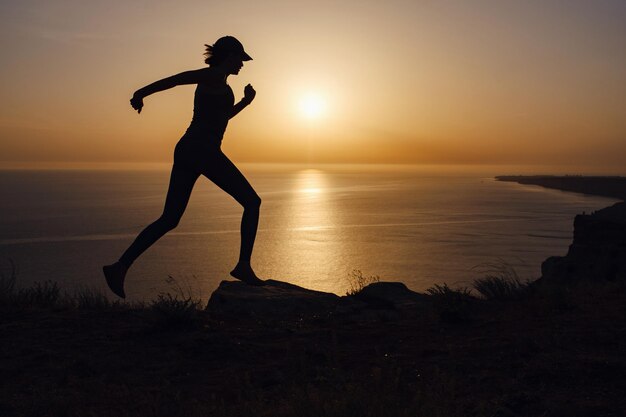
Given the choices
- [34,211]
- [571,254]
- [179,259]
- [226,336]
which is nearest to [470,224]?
[179,259]

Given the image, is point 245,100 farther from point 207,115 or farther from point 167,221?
point 167,221

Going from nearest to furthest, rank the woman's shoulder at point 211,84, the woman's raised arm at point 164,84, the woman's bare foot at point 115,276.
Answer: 1. the woman's raised arm at point 164,84
2. the woman's shoulder at point 211,84
3. the woman's bare foot at point 115,276

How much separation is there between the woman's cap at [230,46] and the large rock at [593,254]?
840 inches

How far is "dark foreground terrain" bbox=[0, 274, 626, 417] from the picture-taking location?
3.64 metres

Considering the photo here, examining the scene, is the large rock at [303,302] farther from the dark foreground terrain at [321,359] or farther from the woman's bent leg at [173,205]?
the woman's bent leg at [173,205]

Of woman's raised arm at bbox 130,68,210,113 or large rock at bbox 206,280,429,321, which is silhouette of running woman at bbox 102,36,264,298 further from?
large rock at bbox 206,280,429,321

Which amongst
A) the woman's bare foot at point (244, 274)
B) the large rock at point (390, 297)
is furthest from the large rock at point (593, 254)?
→ the woman's bare foot at point (244, 274)

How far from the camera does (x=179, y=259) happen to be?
6525 cm

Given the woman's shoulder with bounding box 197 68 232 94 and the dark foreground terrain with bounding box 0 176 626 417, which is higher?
the woman's shoulder with bounding box 197 68 232 94

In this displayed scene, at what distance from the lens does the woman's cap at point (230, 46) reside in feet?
16.5

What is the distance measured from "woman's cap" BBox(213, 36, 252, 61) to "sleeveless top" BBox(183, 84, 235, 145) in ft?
1.21

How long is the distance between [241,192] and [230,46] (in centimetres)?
133

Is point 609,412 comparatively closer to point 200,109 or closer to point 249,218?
point 249,218

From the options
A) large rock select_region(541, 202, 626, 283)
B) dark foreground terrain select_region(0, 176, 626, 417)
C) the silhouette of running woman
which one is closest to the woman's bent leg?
the silhouette of running woman
